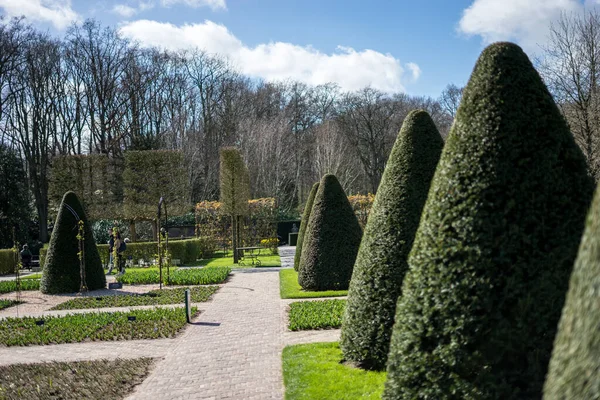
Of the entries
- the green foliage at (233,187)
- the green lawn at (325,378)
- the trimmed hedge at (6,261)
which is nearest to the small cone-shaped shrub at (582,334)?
the green lawn at (325,378)

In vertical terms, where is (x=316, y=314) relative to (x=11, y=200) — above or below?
below

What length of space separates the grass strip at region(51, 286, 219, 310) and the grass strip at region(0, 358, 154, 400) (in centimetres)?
594

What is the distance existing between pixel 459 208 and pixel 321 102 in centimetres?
4938

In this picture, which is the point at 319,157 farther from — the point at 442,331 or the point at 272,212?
the point at 442,331

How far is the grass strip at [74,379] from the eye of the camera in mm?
7062

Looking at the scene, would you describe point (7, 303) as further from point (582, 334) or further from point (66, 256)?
point (582, 334)

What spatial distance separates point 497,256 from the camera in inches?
155

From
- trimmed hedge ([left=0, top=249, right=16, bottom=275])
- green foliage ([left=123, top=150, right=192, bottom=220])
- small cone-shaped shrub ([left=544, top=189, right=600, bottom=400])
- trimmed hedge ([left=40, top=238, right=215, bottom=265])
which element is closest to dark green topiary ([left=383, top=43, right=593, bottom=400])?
small cone-shaped shrub ([left=544, top=189, right=600, bottom=400])

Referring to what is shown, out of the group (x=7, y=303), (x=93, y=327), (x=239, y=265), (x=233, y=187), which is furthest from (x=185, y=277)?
(x=93, y=327)

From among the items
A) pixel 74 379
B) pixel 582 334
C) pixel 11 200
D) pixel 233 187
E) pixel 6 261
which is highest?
pixel 11 200

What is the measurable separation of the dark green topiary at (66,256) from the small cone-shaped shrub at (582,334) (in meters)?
17.1

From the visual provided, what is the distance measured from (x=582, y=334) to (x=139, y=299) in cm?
1460

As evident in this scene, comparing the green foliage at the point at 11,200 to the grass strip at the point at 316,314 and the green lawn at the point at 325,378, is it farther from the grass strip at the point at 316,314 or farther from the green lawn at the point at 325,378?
the green lawn at the point at 325,378

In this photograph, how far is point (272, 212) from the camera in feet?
103
